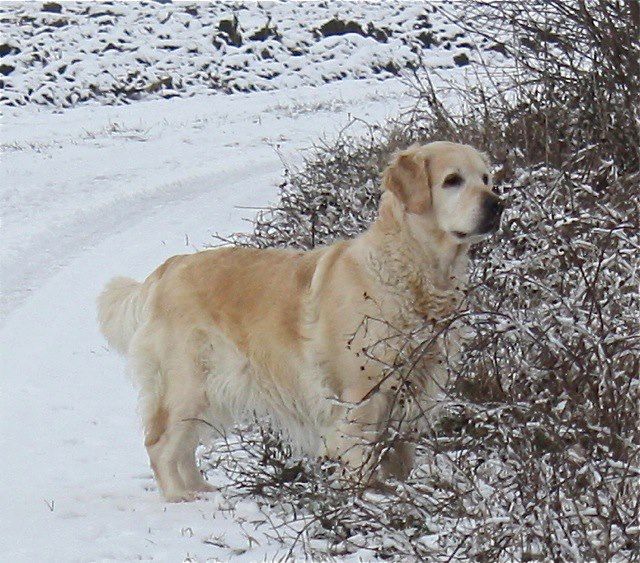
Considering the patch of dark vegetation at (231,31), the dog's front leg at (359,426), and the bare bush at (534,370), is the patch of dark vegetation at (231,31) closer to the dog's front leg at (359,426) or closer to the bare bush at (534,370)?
the bare bush at (534,370)

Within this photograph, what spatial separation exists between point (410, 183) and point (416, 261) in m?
0.38

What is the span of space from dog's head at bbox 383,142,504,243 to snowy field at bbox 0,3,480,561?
1631 millimetres

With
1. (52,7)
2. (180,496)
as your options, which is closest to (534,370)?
(180,496)

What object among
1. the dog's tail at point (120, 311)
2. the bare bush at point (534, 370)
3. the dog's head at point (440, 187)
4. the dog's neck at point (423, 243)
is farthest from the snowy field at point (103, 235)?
the dog's head at point (440, 187)

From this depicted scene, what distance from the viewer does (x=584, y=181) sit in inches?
263

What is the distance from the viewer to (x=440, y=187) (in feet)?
16.4

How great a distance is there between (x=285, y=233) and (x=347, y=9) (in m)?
26.6

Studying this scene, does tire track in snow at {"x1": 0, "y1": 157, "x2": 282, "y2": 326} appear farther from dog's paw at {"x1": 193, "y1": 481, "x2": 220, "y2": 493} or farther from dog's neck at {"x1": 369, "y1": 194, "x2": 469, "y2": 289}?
dog's neck at {"x1": 369, "y1": 194, "x2": 469, "y2": 289}

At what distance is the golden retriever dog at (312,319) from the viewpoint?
4895 mm

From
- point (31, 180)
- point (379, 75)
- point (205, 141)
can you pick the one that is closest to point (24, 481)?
point (31, 180)

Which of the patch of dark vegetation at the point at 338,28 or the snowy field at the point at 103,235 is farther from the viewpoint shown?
A: the patch of dark vegetation at the point at 338,28

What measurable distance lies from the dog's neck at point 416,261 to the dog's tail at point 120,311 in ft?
4.74

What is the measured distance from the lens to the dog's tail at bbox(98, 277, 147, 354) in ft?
18.8

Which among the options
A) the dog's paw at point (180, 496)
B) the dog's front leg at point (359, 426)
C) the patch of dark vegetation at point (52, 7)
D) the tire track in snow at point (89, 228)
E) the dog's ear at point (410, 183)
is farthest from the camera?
the patch of dark vegetation at point (52, 7)
